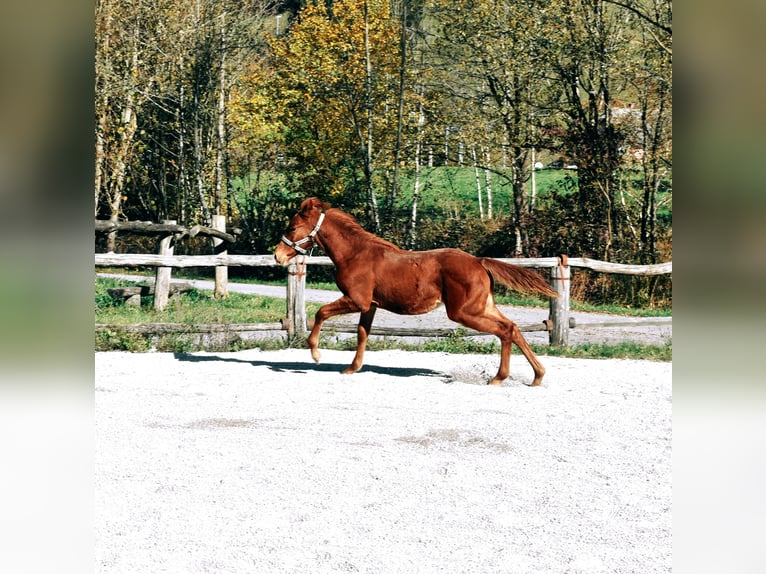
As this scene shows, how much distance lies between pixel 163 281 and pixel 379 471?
301 inches

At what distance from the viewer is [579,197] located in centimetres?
1389

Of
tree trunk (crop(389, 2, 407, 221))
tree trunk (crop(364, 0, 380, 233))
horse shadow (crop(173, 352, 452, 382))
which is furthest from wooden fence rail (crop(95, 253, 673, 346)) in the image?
tree trunk (crop(389, 2, 407, 221))

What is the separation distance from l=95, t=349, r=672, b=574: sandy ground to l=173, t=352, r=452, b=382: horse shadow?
63 mm

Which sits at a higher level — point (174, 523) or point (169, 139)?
point (169, 139)

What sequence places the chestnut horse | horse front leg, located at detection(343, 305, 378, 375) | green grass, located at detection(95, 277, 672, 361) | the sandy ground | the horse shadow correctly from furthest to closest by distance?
1. green grass, located at detection(95, 277, 672, 361)
2. the horse shadow
3. horse front leg, located at detection(343, 305, 378, 375)
4. the chestnut horse
5. the sandy ground

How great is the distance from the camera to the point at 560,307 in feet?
32.2

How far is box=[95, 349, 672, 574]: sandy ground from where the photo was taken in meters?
3.58

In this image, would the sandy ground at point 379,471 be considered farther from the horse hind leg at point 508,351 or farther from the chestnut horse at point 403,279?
the chestnut horse at point 403,279

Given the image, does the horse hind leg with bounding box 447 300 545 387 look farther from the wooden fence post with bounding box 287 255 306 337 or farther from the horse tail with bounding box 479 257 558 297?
the wooden fence post with bounding box 287 255 306 337

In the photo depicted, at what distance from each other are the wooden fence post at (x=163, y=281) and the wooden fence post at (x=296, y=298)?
8.16 ft

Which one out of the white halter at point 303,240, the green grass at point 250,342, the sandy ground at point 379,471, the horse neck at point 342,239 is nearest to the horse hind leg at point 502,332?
the sandy ground at point 379,471

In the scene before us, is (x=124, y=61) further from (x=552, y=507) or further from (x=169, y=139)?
(x=552, y=507)
